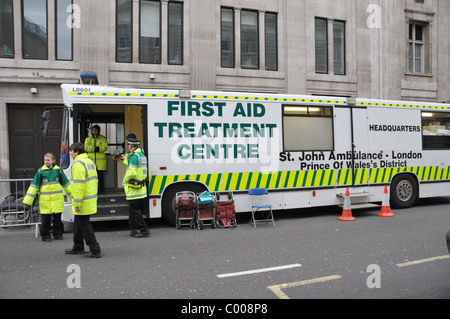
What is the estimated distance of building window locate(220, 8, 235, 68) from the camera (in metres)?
15.7

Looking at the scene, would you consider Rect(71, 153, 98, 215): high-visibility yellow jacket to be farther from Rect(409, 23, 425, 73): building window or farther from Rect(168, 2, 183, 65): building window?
Rect(409, 23, 425, 73): building window

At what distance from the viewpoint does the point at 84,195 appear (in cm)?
578

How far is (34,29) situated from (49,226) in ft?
30.9

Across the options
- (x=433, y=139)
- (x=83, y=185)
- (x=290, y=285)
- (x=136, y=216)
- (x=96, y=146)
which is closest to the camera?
(x=290, y=285)

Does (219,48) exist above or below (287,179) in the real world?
above

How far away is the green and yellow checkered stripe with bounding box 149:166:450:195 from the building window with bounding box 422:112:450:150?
32.0 inches

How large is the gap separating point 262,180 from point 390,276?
4245 mm

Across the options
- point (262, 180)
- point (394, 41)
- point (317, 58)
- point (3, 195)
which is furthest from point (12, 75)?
point (394, 41)

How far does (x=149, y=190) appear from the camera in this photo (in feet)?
25.9

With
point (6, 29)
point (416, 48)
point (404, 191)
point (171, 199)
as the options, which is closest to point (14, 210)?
point (171, 199)

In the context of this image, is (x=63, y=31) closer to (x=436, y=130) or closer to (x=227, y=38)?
(x=227, y=38)

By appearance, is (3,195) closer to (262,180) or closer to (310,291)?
(262,180)

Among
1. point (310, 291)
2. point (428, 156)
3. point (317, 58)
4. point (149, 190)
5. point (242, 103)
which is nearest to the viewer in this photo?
point (310, 291)

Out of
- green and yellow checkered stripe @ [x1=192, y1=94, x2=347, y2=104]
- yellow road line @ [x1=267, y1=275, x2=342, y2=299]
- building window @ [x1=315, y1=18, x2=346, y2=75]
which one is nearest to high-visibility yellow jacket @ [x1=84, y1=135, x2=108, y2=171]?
green and yellow checkered stripe @ [x1=192, y1=94, x2=347, y2=104]
